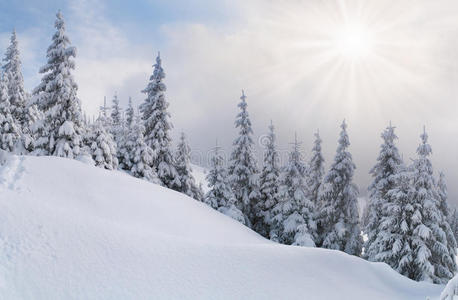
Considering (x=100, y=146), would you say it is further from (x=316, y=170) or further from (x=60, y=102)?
(x=316, y=170)

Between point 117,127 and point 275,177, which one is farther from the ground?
point 117,127

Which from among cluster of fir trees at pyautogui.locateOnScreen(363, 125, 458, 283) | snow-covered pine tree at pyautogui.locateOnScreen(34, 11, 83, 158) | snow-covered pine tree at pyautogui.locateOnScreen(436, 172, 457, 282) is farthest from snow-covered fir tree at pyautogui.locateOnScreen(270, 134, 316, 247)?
snow-covered pine tree at pyautogui.locateOnScreen(34, 11, 83, 158)

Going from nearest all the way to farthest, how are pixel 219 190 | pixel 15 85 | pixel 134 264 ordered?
pixel 134 264, pixel 219 190, pixel 15 85

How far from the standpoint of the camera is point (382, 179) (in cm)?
2522

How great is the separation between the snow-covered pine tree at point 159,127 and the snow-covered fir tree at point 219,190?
143 inches

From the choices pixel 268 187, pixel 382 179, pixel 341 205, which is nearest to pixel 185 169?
pixel 268 187

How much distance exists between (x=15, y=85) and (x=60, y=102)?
68.2ft

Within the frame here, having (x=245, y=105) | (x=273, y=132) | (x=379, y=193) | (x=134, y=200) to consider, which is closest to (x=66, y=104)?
(x=134, y=200)

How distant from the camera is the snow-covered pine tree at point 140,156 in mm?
28031

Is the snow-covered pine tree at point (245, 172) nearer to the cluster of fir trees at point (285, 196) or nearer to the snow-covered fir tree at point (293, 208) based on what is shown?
the cluster of fir trees at point (285, 196)

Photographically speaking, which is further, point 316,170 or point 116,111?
point 116,111

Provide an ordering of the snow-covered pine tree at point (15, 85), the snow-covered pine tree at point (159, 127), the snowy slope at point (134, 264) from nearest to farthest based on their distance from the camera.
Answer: the snowy slope at point (134, 264), the snow-covered pine tree at point (159, 127), the snow-covered pine tree at point (15, 85)

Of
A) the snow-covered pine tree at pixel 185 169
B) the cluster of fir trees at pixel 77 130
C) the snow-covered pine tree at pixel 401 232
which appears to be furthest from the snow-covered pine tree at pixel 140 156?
the snow-covered pine tree at pixel 401 232

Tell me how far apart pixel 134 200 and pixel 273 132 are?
1854 cm
